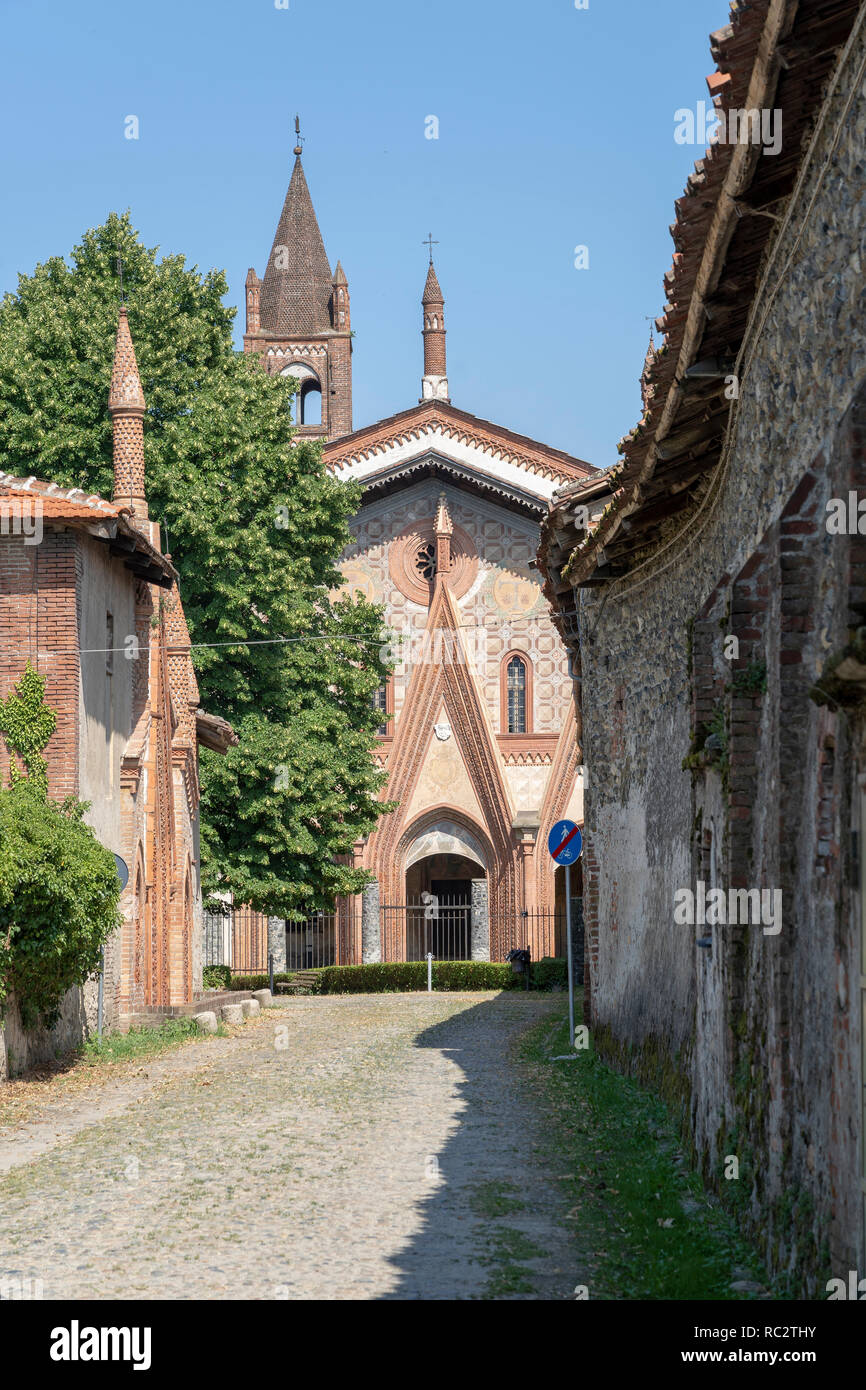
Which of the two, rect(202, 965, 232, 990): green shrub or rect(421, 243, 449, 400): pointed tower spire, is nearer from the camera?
rect(202, 965, 232, 990): green shrub

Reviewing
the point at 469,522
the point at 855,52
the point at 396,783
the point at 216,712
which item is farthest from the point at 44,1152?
the point at 469,522

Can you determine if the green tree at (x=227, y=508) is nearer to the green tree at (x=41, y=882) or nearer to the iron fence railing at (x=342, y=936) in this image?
the iron fence railing at (x=342, y=936)

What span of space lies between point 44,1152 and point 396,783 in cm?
3016

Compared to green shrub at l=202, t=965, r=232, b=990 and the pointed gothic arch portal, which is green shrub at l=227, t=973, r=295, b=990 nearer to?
the pointed gothic arch portal

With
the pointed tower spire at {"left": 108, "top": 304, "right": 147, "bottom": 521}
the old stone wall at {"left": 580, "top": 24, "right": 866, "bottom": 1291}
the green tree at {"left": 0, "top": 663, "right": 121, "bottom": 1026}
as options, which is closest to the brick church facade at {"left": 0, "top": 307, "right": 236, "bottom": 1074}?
the pointed tower spire at {"left": 108, "top": 304, "right": 147, "bottom": 521}

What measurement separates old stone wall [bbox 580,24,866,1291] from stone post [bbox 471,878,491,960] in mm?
30026

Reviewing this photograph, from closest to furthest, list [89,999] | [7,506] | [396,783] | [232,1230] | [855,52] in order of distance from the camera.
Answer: [855,52]
[232,1230]
[7,506]
[89,999]
[396,783]

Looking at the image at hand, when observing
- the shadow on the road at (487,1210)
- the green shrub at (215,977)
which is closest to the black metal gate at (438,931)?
the green shrub at (215,977)

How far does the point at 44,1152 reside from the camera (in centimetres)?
1173

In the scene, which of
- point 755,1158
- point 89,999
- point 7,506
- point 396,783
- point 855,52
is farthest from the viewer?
point 396,783

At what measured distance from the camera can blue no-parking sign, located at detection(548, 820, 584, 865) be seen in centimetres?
1798

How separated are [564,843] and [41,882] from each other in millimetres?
5811

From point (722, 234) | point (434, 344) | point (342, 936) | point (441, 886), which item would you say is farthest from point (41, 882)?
point (434, 344)
